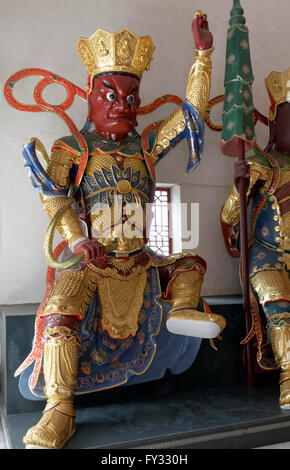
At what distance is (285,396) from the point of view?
7.31 ft

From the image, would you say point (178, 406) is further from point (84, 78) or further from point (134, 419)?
point (84, 78)

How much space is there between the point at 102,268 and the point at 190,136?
2.74 feet

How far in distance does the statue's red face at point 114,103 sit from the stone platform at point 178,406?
103cm

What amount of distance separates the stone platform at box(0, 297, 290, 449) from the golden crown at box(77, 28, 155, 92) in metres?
1.32

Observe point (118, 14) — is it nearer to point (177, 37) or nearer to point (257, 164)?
point (177, 37)

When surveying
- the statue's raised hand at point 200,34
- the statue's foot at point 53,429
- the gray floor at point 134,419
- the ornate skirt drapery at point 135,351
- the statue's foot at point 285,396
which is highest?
the statue's raised hand at point 200,34

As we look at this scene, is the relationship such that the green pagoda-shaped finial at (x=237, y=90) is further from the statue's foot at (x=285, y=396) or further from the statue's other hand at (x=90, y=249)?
the statue's foot at (x=285, y=396)

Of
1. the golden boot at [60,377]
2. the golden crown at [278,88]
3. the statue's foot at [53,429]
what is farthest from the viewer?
the golden crown at [278,88]

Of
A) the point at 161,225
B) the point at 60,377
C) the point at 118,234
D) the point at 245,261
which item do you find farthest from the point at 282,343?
the point at 161,225

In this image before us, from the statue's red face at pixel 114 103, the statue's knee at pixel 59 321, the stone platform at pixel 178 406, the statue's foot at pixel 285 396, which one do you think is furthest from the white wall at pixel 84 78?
the statue's foot at pixel 285 396

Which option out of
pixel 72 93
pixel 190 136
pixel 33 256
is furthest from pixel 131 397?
pixel 72 93

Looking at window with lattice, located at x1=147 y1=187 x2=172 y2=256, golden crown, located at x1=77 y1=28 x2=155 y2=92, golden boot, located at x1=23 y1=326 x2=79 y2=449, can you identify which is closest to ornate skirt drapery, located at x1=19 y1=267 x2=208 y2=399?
golden boot, located at x1=23 y1=326 x2=79 y2=449

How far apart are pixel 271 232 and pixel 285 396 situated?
0.92 meters

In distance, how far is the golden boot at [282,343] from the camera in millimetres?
2303
